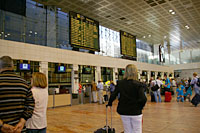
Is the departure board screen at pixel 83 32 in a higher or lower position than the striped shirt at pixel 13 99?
higher

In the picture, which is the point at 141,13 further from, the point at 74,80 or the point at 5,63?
the point at 5,63

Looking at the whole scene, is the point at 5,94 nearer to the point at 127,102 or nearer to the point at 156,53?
the point at 127,102

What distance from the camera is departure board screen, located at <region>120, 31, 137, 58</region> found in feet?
47.2

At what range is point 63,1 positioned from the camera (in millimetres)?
11289

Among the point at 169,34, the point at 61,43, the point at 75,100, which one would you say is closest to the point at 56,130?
the point at 75,100

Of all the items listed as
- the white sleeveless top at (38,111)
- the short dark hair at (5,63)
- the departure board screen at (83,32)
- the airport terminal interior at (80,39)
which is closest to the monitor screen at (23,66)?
the airport terminal interior at (80,39)

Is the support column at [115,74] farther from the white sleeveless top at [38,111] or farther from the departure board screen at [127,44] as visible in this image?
the white sleeveless top at [38,111]

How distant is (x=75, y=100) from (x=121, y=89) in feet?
30.9

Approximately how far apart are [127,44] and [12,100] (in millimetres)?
13833

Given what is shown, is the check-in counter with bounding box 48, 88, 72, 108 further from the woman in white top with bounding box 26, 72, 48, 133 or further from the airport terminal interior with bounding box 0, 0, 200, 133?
the woman in white top with bounding box 26, 72, 48, 133

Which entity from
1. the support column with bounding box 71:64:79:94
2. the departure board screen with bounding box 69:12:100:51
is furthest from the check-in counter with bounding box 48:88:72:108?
the departure board screen with bounding box 69:12:100:51

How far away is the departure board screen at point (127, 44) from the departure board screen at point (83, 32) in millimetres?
2900

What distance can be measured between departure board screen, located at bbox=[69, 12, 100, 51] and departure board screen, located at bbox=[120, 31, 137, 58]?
9.51 ft

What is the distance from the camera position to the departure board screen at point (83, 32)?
34.6 feet
